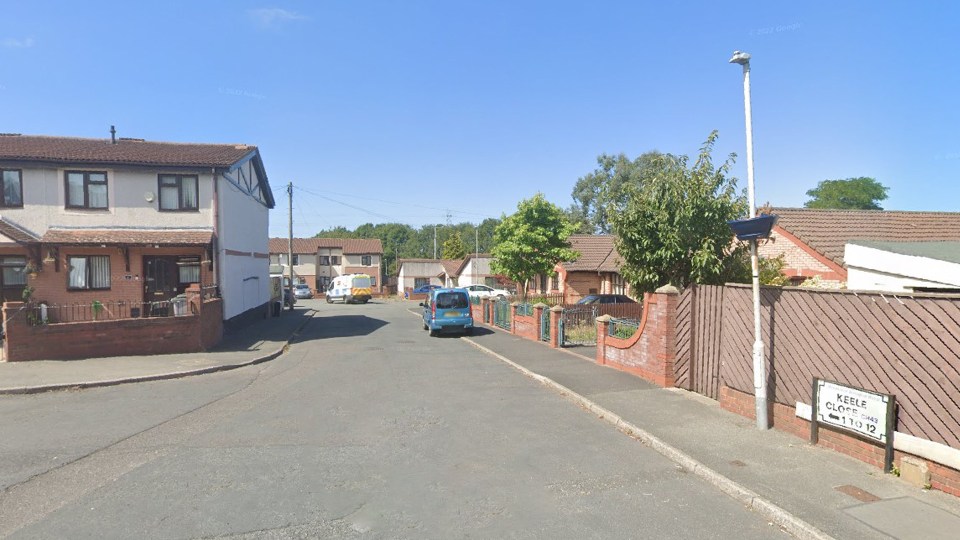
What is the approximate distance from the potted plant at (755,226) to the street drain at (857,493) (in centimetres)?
302

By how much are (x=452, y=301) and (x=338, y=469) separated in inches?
A: 583

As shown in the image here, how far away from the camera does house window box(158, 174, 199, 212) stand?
1812cm

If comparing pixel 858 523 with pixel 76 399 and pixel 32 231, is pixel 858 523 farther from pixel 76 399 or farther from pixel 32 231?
pixel 32 231

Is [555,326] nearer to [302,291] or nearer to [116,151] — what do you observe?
[116,151]

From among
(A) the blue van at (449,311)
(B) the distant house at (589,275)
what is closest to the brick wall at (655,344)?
(A) the blue van at (449,311)

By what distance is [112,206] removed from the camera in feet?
57.9

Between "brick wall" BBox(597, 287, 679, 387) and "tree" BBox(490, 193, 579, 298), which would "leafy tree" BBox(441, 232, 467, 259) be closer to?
"tree" BBox(490, 193, 579, 298)

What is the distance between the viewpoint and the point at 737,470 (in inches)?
→ 223

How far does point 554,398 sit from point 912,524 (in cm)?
573

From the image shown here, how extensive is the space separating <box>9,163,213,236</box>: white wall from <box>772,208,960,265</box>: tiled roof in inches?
714


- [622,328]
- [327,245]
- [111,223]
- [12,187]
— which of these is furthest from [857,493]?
[327,245]

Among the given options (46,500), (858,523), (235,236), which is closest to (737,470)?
(858,523)

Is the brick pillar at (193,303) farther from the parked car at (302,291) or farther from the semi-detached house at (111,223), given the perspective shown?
the parked car at (302,291)

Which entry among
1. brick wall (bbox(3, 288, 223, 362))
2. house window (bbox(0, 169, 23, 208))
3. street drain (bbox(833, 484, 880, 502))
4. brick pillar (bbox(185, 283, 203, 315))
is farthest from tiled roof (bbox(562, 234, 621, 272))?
street drain (bbox(833, 484, 880, 502))
